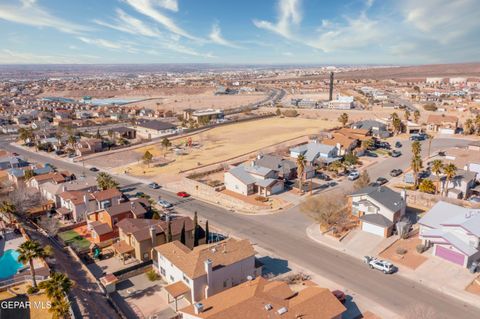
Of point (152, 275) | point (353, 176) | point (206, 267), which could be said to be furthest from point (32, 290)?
point (353, 176)

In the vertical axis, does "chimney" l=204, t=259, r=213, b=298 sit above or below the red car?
above

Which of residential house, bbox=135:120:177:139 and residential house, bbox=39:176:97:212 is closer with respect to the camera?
residential house, bbox=39:176:97:212

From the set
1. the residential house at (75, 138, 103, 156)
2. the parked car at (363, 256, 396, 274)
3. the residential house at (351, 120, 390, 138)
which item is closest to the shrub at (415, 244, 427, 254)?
the parked car at (363, 256, 396, 274)

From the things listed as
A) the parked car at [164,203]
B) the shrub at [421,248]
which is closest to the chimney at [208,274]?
the shrub at [421,248]

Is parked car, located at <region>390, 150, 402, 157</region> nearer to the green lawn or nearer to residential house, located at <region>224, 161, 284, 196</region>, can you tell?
residential house, located at <region>224, 161, 284, 196</region>

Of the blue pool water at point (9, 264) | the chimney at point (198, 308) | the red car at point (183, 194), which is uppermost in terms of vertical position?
the chimney at point (198, 308)

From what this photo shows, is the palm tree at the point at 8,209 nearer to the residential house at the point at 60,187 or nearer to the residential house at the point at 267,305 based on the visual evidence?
the residential house at the point at 60,187

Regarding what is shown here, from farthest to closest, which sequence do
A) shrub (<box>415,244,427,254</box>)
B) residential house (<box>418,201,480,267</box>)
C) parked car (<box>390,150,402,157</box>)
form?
parked car (<box>390,150,402,157</box>)
shrub (<box>415,244,427,254</box>)
residential house (<box>418,201,480,267</box>)
